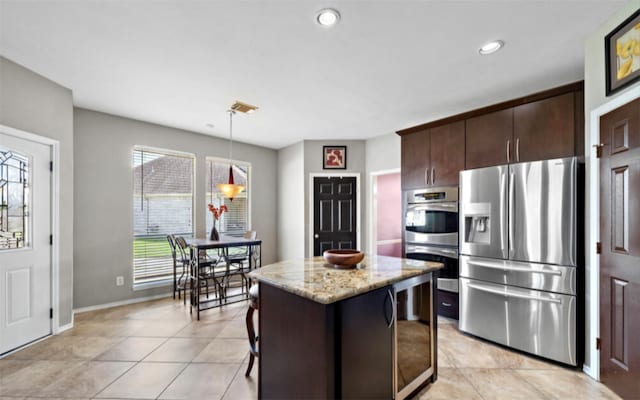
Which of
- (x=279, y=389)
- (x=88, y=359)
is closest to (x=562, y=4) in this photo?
(x=279, y=389)

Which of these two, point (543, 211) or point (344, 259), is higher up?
point (543, 211)

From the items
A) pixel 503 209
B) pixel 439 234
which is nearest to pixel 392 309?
pixel 503 209

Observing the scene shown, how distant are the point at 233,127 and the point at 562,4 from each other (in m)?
3.92

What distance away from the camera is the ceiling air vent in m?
3.40

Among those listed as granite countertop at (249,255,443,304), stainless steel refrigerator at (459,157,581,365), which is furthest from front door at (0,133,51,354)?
stainless steel refrigerator at (459,157,581,365)

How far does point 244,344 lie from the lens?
2789mm

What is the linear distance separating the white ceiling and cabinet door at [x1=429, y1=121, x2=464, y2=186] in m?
0.35

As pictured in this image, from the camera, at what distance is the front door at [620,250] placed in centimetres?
181

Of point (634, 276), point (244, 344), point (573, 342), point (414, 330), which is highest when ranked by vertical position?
point (634, 276)

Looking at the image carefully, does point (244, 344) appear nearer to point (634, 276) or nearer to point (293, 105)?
point (293, 105)

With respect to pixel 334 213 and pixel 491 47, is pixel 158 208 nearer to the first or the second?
pixel 334 213

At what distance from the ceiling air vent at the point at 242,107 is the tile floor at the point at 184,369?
8.71 ft

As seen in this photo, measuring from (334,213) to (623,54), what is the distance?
3.90 m

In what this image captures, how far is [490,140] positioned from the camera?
3.00 m
